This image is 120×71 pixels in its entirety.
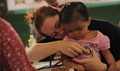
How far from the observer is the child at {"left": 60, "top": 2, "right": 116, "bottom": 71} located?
1.32 metres

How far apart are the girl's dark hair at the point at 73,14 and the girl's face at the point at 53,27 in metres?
0.08

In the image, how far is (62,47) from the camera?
1.42 m

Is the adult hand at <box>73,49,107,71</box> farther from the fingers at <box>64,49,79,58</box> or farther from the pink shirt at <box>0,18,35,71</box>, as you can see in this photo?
the pink shirt at <box>0,18,35,71</box>

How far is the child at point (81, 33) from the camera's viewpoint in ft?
4.34

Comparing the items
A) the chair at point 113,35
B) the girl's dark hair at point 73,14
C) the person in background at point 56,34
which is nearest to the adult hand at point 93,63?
the person in background at point 56,34

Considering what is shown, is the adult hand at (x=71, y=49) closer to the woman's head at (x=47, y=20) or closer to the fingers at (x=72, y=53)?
the fingers at (x=72, y=53)

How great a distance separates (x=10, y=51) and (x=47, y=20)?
0.76 metres

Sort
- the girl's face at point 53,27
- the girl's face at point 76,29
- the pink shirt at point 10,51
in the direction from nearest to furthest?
the pink shirt at point 10,51, the girl's face at point 76,29, the girl's face at point 53,27

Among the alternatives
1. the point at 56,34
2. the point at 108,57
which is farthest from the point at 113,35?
the point at 56,34

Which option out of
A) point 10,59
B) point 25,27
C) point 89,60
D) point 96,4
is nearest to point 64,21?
point 89,60

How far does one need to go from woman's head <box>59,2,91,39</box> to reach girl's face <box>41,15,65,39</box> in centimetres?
8

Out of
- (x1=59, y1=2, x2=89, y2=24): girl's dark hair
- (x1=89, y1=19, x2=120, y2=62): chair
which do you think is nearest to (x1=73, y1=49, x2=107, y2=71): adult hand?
(x1=89, y1=19, x2=120, y2=62): chair

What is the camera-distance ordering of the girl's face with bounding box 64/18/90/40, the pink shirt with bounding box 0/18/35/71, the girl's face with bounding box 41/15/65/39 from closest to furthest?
the pink shirt with bounding box 0/18/35/71 → the girl's face with bounding box 64/18/90/40 → the girl's face with bounding box 41/15/65/39

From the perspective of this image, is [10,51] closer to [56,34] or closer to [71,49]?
[71,49]
